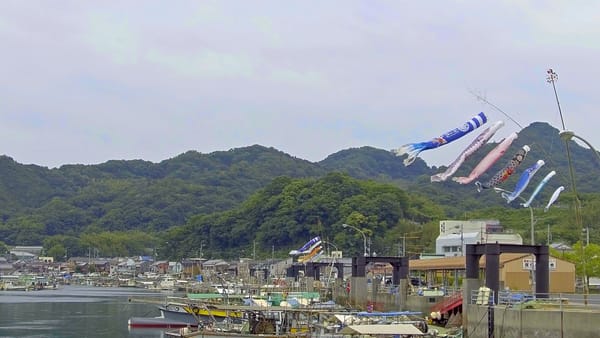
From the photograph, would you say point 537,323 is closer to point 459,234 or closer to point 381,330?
point 381,330

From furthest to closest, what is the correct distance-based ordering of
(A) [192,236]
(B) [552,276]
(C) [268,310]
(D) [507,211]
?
(A) [192,236]
(D) [507,211]
(B) [552,276]
(C) [268,310]

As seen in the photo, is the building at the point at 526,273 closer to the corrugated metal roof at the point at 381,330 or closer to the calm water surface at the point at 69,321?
the corrugated metal roof at the point at 381,330

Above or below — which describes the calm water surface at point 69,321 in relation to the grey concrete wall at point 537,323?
below

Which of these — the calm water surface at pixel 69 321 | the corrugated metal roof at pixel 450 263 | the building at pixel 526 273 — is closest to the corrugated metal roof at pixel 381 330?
the building at pixel 526 273

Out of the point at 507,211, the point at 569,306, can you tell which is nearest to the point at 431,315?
the point at 569,306

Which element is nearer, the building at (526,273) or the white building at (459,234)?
the building at (526,273)

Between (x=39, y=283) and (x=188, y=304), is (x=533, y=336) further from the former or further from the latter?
(x=39, y=283)

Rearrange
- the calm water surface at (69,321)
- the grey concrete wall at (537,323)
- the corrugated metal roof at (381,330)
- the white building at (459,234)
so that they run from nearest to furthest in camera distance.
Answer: the grey concrete wall at (537,323), the corrugated metal roof at (381,330), the calm water surface at (69,321), the white building at (459,234)

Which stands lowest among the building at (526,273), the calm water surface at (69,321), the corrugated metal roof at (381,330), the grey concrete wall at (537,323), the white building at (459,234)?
the calm water surface at (69,321)

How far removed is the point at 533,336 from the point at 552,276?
24545 mm

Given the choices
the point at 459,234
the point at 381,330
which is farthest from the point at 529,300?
the point at 459,234

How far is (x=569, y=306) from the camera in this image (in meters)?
34.2

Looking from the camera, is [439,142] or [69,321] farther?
[69,321]

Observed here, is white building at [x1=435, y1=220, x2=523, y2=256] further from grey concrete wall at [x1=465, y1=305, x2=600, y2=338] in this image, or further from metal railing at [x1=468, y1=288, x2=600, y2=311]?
grey concrete wall at [x1=465, y1=305, x2=600, y2=338]
